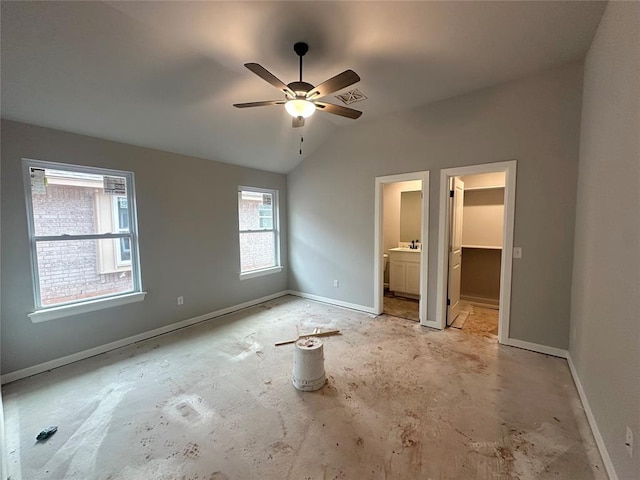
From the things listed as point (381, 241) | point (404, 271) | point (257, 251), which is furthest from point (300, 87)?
point (404, 271)

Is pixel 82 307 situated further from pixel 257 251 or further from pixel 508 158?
pixel 508 158

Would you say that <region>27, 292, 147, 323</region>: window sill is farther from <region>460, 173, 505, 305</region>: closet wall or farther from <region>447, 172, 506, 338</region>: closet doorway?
<region>460, 173, 505, 305</region>: closet wall

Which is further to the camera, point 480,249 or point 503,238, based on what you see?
point 480,249

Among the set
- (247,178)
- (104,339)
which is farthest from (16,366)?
(247,178)

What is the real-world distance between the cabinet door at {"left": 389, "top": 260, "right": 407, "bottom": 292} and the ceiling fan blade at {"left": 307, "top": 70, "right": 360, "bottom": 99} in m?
3.69

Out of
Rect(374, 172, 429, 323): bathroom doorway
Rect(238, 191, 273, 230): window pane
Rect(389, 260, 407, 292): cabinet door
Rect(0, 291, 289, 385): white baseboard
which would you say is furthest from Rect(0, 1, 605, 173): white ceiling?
Rect(389, 260, 407, 292): cabinet door

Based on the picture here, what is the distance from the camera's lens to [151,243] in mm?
3393

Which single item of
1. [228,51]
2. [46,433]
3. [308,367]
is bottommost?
[46,433]

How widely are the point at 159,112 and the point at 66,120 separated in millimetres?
817

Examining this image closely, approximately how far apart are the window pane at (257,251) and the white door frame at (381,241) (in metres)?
2.06

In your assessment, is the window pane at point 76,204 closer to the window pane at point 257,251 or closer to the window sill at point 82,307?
the window sill at point 82,307

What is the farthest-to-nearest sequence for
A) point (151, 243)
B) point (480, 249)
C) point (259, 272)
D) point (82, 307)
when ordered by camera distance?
point (259, 272) < point (480, 249) < point (151, 243) < point (82, 307)

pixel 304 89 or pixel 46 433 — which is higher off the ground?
pixel 304 89

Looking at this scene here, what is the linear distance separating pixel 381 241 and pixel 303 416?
2.64 m
